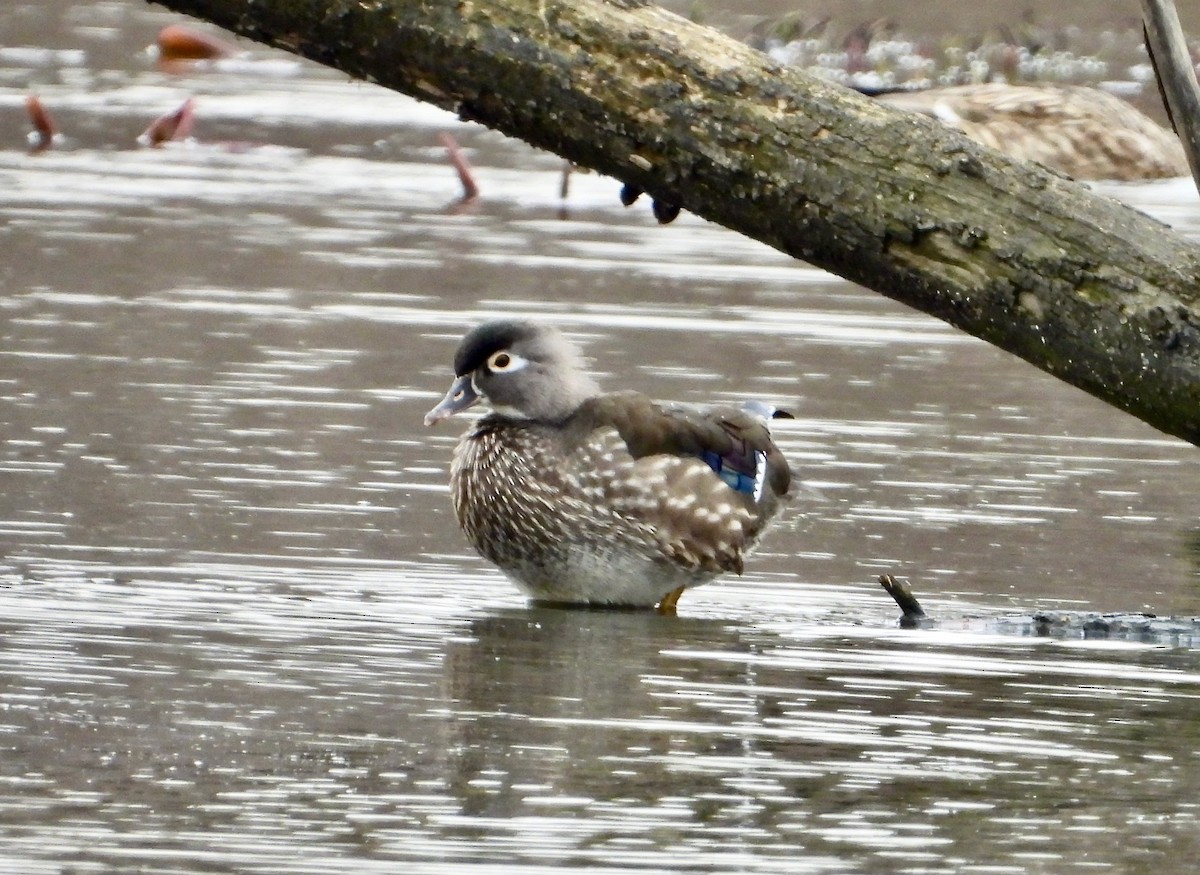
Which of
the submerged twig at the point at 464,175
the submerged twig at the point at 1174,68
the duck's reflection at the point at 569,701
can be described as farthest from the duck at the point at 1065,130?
the submerged twig at the point at 1174,68

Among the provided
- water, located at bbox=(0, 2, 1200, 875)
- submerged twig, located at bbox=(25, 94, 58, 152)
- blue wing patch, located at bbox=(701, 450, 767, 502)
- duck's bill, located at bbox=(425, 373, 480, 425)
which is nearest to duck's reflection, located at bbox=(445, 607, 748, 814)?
water, located at bbox=(0, 2, 1200, 875)

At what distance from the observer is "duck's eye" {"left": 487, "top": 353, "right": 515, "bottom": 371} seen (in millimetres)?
7523

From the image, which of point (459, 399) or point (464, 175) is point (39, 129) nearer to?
point (464, 175)

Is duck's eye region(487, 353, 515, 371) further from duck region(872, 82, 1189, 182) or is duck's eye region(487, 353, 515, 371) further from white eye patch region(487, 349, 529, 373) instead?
duck region(872, 82, 1189, 182)

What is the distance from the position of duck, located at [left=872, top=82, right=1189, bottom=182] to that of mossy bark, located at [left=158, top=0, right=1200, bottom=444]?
33.2ft

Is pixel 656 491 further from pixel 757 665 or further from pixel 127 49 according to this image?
pixel 127 49

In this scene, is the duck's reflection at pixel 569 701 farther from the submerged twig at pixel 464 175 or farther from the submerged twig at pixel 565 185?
the submerged twig at pixel 565 185

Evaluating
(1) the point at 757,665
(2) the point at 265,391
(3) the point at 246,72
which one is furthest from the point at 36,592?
(3) the point at 246,72

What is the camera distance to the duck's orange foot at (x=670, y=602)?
716cm

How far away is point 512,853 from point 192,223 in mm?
9390

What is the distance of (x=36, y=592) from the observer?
6562 millimetres

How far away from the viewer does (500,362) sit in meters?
7.55

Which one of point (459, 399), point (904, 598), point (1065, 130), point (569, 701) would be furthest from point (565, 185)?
point (569, 701)

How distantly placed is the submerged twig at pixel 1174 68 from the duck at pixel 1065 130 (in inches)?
390
